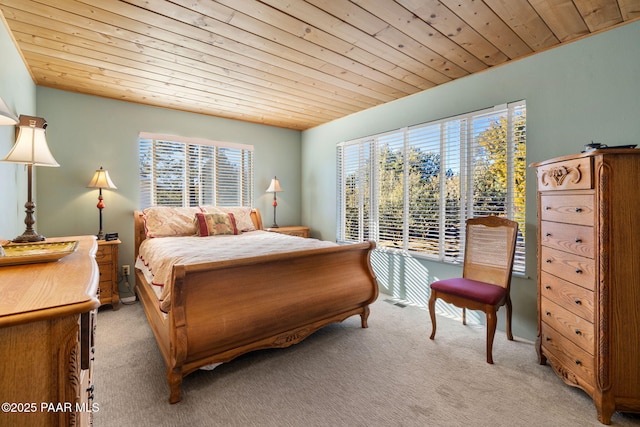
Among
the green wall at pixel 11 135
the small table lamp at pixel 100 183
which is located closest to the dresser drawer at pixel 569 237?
the green wall at pixel 11 135

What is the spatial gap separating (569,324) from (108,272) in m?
4.11

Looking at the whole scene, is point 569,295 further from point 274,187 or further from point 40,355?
point 274,187

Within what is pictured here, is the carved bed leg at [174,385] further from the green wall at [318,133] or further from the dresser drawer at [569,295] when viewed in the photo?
the dresser drawer at [569,295]

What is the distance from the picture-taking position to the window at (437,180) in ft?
8.73

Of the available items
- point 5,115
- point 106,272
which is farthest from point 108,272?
point 5,115

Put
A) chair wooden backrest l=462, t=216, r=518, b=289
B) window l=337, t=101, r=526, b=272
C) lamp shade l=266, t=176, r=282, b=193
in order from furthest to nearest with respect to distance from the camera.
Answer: lamp shade l=266, t=176, r=282, b=193 < window l=337, t=101, r=526, b=272 < chair wooden backrest l=462, t=216, r=518, b=289

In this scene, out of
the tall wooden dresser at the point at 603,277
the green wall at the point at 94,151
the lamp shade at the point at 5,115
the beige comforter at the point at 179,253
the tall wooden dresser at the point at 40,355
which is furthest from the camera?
the green wall at the point at 94,151

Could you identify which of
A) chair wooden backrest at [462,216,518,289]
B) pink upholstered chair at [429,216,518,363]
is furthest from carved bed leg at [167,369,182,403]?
A: chair wooden backrest at [462,216,518,289]

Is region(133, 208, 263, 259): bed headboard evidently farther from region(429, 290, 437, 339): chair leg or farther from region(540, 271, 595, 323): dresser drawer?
region(540, 271, 595, 323): dresser drawer

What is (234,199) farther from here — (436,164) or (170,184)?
(436,164)

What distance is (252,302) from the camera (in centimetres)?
198

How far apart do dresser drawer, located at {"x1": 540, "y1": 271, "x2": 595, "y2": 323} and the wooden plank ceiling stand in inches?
70.9

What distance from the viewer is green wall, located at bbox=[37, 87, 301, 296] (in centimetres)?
324

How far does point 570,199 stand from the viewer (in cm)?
183
